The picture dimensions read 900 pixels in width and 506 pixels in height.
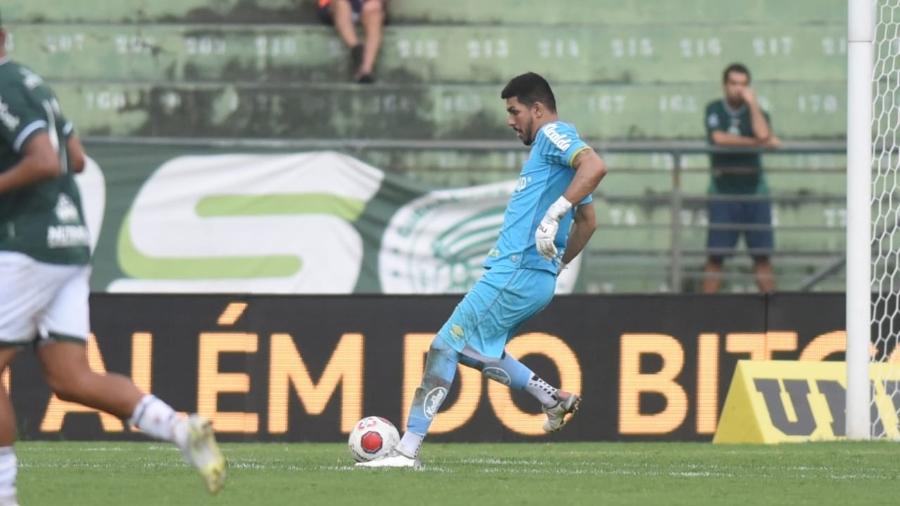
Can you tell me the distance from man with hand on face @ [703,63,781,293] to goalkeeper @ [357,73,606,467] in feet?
16.3

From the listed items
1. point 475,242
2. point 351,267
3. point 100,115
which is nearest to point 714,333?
point 475,242

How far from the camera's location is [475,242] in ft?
43.1

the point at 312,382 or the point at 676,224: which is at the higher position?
the point at 676,224

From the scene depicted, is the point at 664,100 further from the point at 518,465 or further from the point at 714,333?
the point at 518,465

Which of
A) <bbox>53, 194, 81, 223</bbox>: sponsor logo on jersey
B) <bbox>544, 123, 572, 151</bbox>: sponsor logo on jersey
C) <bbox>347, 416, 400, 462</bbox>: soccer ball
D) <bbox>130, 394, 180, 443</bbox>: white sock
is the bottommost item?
<bbox>347, 416, 400, 462</bbox>: soccer ball

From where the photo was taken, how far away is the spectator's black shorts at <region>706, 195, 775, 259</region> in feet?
45.3

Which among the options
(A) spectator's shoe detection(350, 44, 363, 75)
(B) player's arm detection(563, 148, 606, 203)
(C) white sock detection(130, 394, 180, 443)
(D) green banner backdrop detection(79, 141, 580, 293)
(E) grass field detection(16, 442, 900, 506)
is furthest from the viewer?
(A) spectator's shoe detection(350, 44, 363, 75)

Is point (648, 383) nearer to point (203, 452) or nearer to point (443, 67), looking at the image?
point (443, 67)

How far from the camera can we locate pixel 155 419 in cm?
659

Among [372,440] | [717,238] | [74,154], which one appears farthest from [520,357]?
[74,154]

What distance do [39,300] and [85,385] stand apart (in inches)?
13.6

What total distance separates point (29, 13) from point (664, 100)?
5.85 m

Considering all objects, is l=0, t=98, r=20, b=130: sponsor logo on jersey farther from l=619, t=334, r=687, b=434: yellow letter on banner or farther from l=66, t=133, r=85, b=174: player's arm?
l=619, t=334, r=687, b=434: yellow letter on banner

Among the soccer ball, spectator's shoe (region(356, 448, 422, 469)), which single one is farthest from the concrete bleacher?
spectator's shoe (region(356, 448, 422, 469))
